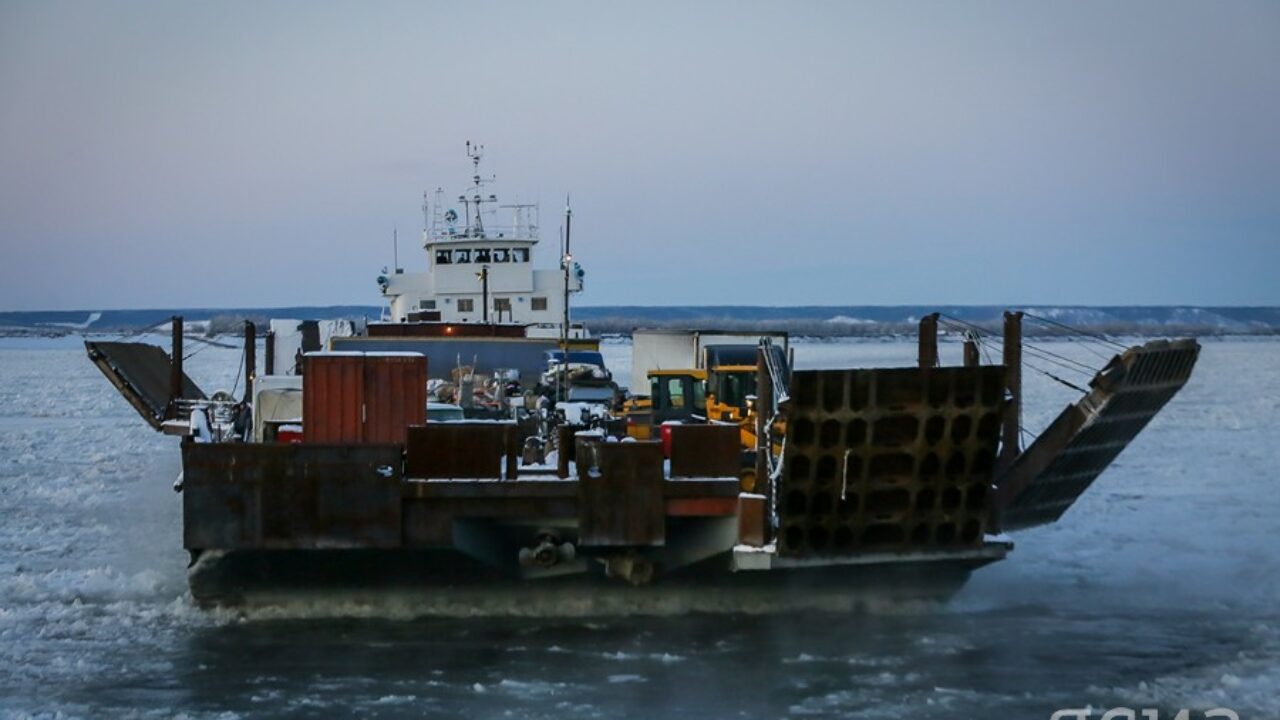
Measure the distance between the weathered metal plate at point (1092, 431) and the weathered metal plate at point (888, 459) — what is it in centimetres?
132

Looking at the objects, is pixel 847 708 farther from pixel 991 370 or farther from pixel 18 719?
pixel 18 719

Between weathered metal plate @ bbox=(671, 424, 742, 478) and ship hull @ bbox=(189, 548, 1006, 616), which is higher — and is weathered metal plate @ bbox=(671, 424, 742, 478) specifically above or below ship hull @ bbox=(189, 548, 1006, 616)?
above

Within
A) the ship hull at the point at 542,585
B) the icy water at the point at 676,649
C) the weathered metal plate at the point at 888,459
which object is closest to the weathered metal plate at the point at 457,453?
the ship hull at the point at 542,585

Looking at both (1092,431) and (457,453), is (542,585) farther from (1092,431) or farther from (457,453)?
(1092,431)

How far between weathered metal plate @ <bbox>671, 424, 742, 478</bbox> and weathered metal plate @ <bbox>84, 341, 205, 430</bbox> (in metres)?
11.8

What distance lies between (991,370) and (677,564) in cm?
430

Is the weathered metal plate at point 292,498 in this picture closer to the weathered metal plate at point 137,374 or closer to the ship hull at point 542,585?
the ship hull at point 542,585

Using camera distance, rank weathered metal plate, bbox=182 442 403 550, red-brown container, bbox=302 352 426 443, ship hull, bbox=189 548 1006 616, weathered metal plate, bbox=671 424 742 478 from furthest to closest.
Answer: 1. red-brown container, bbox=302 352 426 443
2. ship hull, bbox=189 548 1006 616
3. weathered metal plate, bbox=671 424 742 478
4. weathered metal plate, bbox=182 442 403 550

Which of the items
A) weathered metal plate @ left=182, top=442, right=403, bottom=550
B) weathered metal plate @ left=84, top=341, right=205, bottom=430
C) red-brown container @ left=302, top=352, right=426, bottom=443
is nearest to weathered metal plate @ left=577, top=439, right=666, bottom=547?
weathered metal plate @ left=182, top=442, right=403, bottom=550

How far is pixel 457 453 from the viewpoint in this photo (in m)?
16.8

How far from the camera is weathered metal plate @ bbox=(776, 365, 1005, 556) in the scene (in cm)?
1593

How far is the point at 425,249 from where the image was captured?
1684 inches

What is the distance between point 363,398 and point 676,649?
193 inches

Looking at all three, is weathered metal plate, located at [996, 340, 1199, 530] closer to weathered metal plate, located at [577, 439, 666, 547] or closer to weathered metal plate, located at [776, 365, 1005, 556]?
weathered metal plate, located at [776, 365, 1005, 556]
